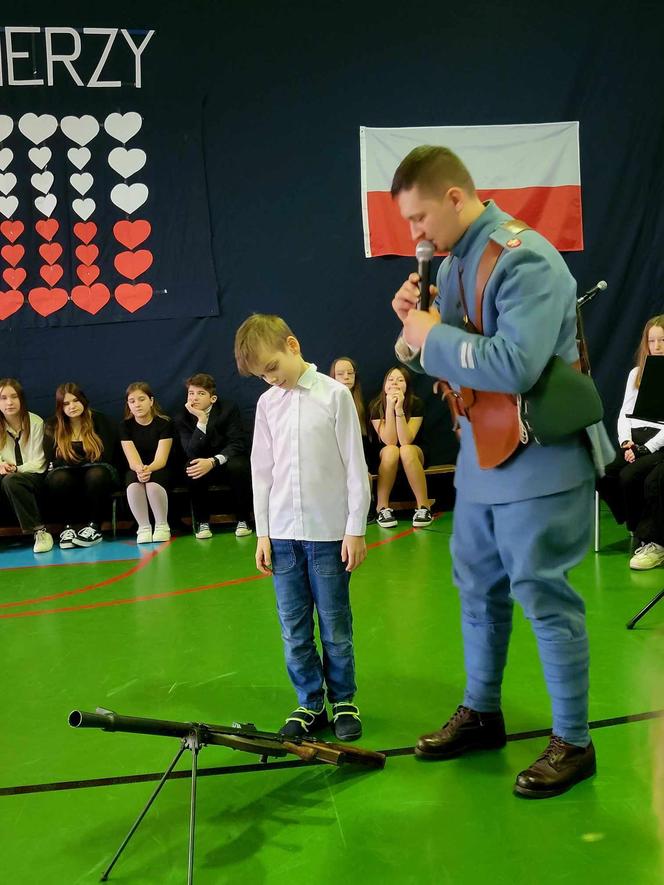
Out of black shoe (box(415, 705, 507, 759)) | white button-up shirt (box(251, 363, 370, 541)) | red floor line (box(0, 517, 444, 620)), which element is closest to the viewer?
black shoe (box(415, 705, 507, 759))

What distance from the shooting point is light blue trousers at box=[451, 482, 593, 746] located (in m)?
2.10

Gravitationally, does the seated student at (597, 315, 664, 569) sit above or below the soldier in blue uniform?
below

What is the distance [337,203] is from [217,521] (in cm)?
260

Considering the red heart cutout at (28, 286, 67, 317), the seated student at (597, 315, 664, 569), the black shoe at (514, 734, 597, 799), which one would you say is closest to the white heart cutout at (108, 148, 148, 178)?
the red heart cutout at (28, 286, 67, 317)

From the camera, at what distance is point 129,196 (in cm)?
650

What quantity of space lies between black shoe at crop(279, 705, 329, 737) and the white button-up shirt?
55cm

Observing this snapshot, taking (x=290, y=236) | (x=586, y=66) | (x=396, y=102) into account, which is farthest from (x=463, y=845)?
(x=586, y=66)

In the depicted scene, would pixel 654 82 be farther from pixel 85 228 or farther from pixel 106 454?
pixel 106 454

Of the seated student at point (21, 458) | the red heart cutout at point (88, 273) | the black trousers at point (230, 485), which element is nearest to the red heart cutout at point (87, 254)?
the red heart cutout at point (88, 273)

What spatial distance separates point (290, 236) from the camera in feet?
21.7

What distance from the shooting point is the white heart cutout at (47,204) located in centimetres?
642

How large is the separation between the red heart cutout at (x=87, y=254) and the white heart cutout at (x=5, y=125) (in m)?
0.97

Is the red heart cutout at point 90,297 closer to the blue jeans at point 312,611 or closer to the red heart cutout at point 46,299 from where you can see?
the red heart cutout at point 46,299

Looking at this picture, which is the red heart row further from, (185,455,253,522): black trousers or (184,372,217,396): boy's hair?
(185,455,253,522): black trousers
